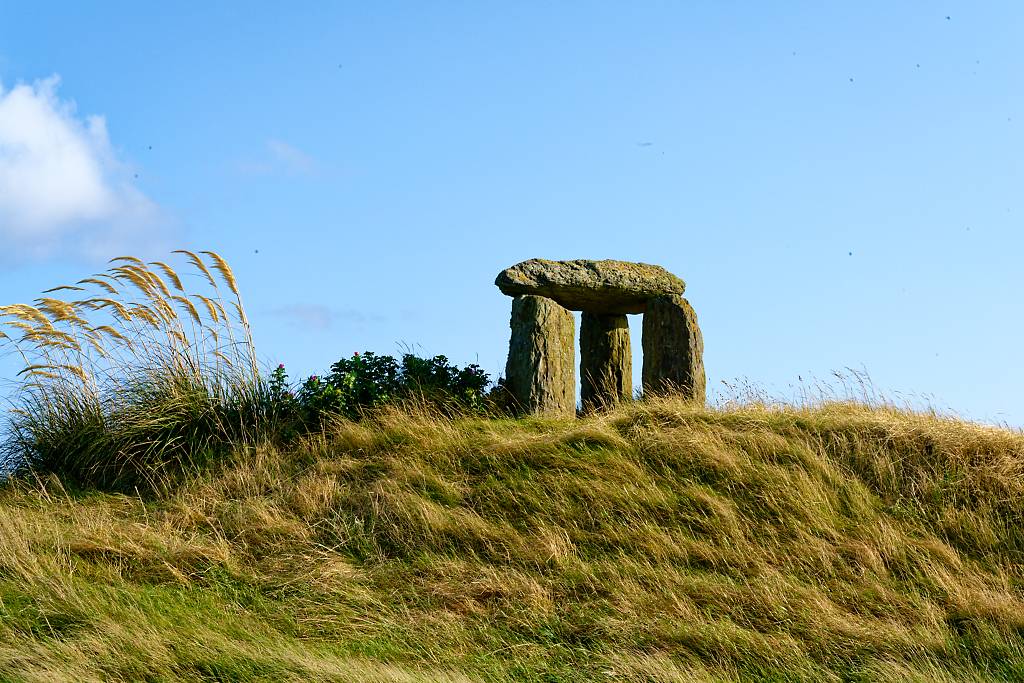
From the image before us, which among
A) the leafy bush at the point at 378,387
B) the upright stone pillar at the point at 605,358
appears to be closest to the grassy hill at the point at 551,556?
the leafy bush at the point at 378,387

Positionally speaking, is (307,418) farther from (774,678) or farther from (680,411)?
(774,678)

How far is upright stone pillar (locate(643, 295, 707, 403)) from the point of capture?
1184 centimetres

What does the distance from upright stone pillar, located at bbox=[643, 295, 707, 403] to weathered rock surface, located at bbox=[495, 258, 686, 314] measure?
0.26 m

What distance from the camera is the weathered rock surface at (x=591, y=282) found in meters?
11.8

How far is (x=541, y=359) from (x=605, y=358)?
1692mm

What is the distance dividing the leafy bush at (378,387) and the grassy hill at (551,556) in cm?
49

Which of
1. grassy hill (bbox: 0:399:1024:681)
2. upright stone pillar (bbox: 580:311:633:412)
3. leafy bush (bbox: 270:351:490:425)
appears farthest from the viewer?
upright stone pillar (bbox: 580:311:633:412)

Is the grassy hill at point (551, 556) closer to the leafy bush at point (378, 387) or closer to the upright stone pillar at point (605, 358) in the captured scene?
the leafy bush at point (378, 387)

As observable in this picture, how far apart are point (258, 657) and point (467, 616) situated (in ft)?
5.55

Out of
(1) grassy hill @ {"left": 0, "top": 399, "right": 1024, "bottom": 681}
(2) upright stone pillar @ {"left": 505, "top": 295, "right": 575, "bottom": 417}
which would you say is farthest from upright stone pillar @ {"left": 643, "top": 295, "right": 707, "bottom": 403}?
(2) upright stone pillar @ {"left": 505, "top": 295, "right": 575, "bottom": 417}

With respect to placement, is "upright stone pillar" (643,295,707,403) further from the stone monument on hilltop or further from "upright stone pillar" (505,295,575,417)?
"upright stone pillar" (505,295,575,417)

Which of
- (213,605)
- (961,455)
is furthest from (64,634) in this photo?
(961,455)

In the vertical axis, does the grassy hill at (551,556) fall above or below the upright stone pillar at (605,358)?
below

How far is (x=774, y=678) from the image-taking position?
6.80m
